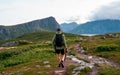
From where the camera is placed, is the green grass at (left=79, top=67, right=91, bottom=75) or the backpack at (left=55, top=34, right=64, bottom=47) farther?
the backpack at (left=55, top=34, right=64, bottom=47)

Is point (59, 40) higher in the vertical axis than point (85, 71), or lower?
higher

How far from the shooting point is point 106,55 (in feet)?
176

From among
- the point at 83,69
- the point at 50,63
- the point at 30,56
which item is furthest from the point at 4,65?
the point at 83,69

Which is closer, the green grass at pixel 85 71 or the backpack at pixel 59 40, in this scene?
the green grass at pixel 85 71

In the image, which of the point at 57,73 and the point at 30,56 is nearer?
the point at 57,73

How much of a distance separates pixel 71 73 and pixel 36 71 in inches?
201

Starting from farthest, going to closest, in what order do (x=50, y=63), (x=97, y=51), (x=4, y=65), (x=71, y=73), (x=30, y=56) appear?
(x=97, y=51)
(x=30, y=56)
(x=4, y=65)
(x=50, y=63)
(x=71, y=73)

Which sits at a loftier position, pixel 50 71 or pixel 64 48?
pixel 64 48

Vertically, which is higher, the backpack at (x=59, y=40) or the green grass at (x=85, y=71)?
the backpack at (x=59, y=40)

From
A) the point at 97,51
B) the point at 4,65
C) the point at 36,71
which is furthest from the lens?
the point at 97,51

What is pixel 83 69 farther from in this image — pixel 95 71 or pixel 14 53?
pixel 14 53

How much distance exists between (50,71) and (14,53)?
27579 millimetres

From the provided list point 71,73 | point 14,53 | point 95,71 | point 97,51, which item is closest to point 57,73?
point 71,73

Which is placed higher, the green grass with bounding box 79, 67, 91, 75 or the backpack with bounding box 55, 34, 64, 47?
the backpack with bounding box 55, 34, 64, 47
